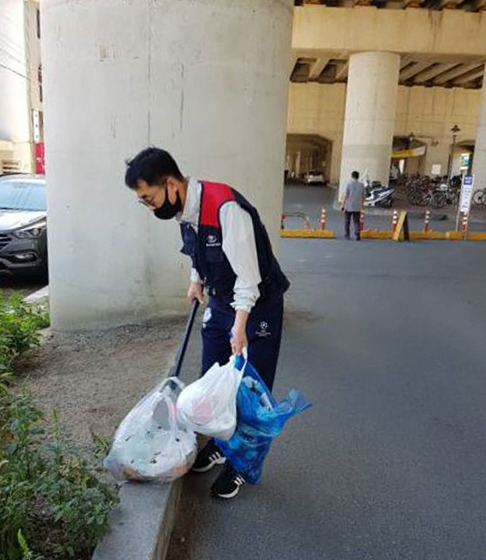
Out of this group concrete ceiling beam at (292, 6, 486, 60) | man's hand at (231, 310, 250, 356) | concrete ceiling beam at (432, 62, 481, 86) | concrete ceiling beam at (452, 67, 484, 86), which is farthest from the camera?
concrete ceiling beam at (452, 67, 484, 86)

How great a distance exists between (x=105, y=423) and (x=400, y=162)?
44.7m

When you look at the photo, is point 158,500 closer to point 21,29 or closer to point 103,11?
point 103,11

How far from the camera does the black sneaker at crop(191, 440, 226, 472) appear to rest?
3.01 metres

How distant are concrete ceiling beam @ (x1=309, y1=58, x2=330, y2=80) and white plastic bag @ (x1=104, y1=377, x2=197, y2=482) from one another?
93.5 feet

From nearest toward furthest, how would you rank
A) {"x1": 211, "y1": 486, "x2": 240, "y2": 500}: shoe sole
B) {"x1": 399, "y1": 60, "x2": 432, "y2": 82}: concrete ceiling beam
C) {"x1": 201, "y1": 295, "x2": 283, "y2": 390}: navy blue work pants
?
1. {"x1": 201, "y1": 295, "x2": 283, "y2": 390}: navy blue work pants
2. {"x1": 211, "y1": 486, "x2": 240, "y2": 500}: shoe sole
3. {"x1": 399, "y1": 60, "x2": 432, "y2": 82}: concrete ceiling beam

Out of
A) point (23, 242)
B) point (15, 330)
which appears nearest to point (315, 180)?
point (23, 242)

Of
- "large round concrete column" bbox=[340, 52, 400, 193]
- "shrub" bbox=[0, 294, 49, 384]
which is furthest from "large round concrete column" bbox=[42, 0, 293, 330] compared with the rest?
"large round concrete column" bbox=[340, 52, 400, 193]

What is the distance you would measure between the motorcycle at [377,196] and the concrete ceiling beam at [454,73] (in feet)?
40.7

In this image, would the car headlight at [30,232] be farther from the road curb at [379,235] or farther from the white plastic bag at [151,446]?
the road curb at [379,235]

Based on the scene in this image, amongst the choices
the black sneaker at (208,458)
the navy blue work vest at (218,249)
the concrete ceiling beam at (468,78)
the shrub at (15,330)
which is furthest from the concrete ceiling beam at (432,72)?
the black sneaker at (208,458)

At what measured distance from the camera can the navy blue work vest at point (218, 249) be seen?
7.78 feet

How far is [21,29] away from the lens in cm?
2795

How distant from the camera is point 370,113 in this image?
20.3m

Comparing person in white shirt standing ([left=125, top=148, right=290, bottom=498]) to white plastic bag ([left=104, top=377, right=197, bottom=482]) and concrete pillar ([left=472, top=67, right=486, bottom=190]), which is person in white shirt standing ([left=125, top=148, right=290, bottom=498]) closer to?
white plastic bag ([left=104, top=377, right=197, bottom=482])
